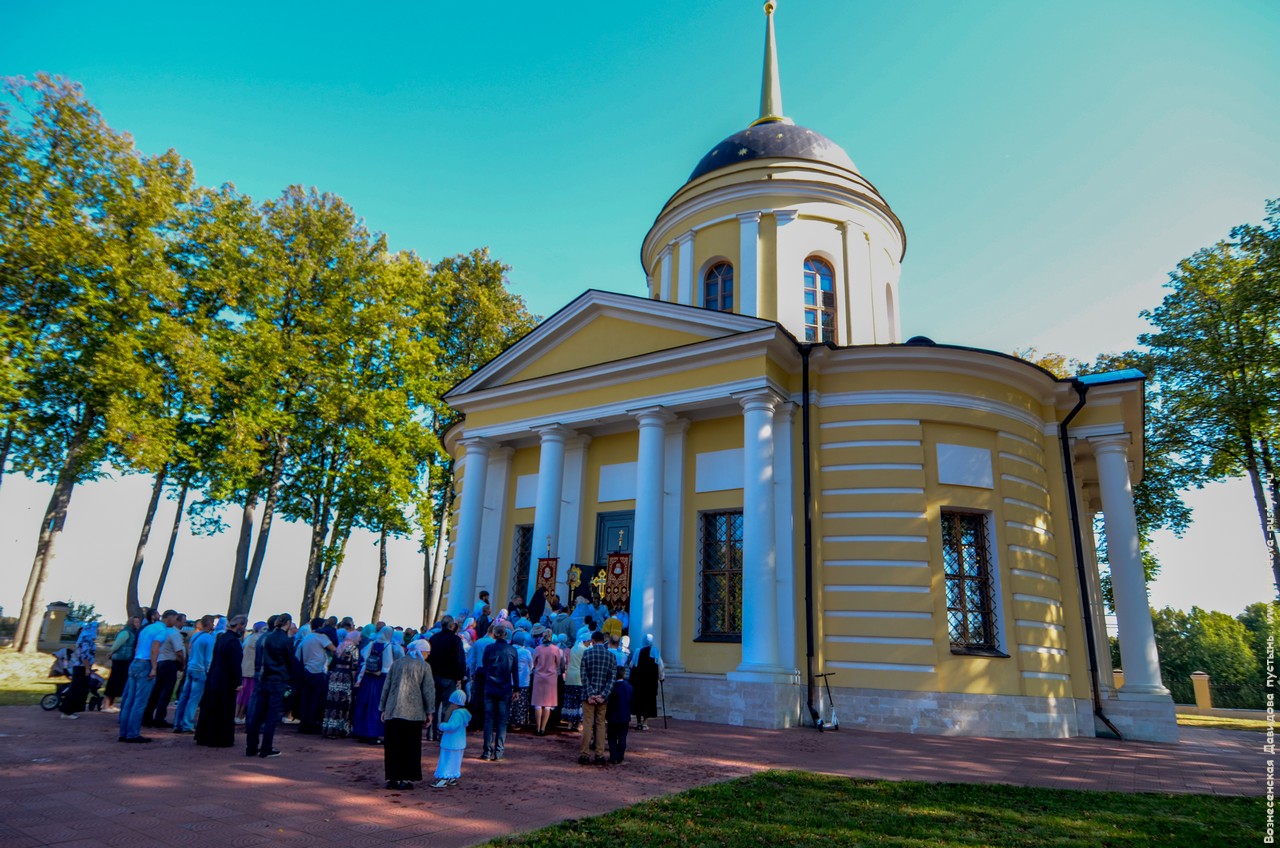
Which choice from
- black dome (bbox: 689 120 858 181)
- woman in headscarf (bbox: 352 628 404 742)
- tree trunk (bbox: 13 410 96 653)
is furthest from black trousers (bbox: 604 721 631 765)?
tree trunk (bbox: 13 410 96 653)

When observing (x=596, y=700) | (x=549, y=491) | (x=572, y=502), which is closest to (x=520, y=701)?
(x=596, y=700)

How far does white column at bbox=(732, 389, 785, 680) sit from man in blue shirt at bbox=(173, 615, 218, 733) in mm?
8795

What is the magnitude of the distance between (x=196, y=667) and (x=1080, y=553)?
676 inches

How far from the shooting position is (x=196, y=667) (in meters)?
10.6

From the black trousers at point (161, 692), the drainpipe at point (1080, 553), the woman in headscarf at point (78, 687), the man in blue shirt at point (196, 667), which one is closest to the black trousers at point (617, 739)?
the man in blue shirt at point (196, 667)

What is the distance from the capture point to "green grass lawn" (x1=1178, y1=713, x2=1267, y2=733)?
19.8 metres

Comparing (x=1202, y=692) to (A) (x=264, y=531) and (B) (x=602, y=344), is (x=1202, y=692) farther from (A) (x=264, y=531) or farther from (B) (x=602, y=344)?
(A) (x=264, y=531)

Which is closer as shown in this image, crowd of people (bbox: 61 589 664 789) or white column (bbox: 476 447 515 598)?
crowd of people (bbox: 61 589 664 789)

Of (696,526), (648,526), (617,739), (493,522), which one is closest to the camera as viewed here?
(617,739)

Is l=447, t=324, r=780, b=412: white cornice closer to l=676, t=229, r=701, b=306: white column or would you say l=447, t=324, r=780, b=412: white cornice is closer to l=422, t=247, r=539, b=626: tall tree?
l=676, t=229, r=701, b=306: white column

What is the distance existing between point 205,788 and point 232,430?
65.0ft

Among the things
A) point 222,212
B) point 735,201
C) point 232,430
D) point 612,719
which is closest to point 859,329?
point 735,201

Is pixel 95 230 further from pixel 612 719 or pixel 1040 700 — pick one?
pixel 1040 700

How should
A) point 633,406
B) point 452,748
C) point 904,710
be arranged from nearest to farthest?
point 452,748
point 904,710
point 633,406
